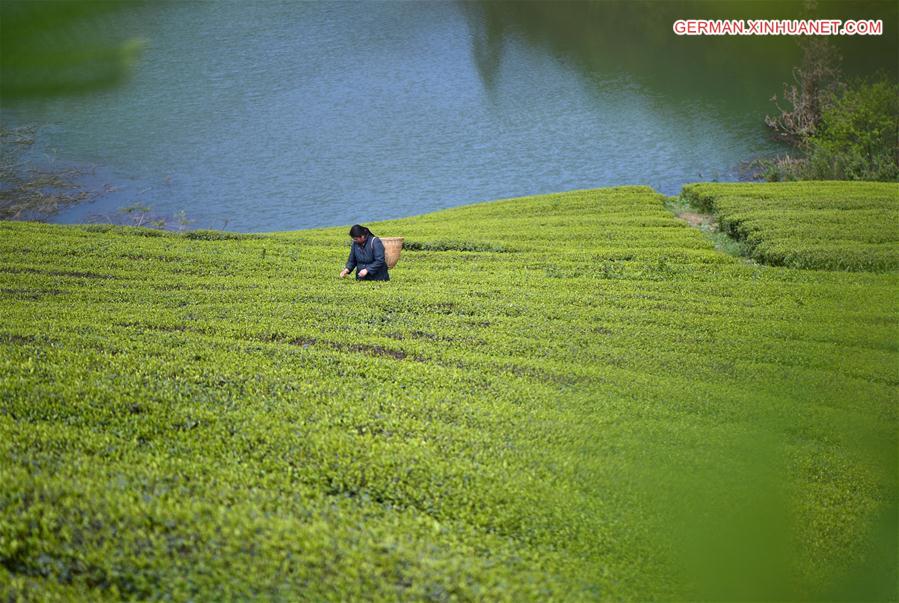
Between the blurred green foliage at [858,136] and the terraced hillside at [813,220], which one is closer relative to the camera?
the terraced hillside at [813,220]

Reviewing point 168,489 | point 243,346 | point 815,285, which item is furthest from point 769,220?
point 168,489

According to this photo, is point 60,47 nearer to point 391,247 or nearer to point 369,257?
point 391,247

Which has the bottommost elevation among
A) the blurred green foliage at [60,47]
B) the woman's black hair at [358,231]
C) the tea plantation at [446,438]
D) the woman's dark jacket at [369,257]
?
the tea plantation at [446,438]

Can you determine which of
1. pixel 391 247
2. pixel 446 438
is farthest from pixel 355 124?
pixel 446 438

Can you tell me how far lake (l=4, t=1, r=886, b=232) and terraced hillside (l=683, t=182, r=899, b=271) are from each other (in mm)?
8396

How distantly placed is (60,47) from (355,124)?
2178cm

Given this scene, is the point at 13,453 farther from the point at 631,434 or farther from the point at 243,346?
the point at 631,434

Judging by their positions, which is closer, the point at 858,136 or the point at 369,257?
the point at 369,257

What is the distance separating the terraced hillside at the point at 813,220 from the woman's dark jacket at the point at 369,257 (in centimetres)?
901

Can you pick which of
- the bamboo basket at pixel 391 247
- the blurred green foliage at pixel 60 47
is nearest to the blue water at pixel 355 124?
the blurred green foliage at pixel 60 47

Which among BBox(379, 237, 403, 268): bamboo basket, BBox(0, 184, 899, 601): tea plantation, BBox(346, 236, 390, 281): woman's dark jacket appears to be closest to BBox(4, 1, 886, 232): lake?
BBox(379, 237, 403, 268): bamboo basket

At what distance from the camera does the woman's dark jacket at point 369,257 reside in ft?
48.4

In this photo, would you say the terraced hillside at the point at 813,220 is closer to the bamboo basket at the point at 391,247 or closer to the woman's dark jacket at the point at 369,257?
the bamboo basket at the point at 391,247

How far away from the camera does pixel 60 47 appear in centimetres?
4644
